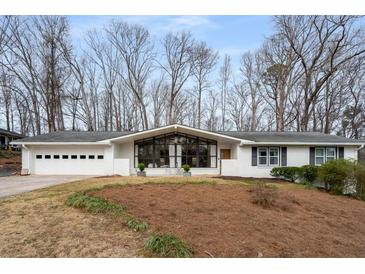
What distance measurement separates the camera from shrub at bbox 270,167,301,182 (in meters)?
13.8

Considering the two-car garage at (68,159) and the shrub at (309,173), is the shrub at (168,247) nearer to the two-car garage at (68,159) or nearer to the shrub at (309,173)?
the shrub at (309,173)

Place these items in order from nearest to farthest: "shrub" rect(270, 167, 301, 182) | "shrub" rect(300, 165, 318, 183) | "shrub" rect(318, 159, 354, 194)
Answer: "shrub" rect(318, 159, 354, 194), "shrub" rect(300, 165, 318, 183), "shrub" rect(270, 167, 301, 182)

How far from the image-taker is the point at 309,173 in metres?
13.3

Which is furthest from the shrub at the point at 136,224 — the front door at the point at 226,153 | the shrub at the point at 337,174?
the front door at the point at 226,153

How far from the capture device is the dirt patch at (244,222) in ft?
14.8

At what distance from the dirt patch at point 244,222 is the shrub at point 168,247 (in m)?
0.20

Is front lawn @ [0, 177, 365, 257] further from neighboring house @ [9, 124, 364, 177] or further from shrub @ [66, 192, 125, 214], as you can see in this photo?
neighboring house @ [9, 124, 364, 177]

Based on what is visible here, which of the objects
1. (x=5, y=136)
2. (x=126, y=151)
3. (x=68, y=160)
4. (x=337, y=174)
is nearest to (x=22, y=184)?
(x=68, y=160)

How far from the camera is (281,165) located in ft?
50.8

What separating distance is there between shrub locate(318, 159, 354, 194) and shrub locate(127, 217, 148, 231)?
9612mm

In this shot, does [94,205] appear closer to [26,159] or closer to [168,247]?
[168,247]

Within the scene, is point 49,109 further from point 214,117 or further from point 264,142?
point 264,142

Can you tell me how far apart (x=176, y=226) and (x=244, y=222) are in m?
1.61

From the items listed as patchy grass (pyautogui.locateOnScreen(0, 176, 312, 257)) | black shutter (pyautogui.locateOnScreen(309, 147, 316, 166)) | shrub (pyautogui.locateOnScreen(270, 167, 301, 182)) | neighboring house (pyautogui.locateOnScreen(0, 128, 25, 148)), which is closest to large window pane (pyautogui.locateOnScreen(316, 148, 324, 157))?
black shutter (pyautogui.locateOnScreen(309, 147, 316, 166))
